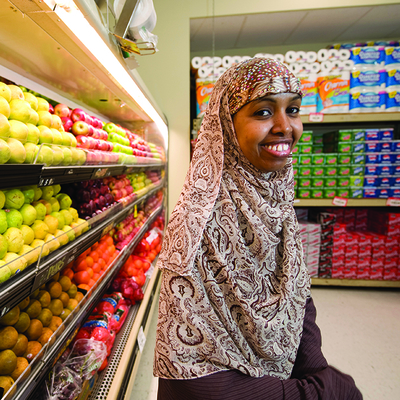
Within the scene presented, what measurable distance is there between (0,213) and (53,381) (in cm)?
68

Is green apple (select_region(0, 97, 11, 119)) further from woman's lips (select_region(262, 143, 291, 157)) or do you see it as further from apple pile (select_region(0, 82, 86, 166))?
woman's lips (select_region(262, 143, 291, 157))

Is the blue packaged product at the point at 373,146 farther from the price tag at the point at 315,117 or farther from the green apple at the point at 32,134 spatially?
the green apple at the point at 32,134

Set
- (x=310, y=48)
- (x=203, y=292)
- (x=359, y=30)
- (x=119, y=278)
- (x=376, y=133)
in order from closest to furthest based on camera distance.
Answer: (x=203, y=292) < (x=119, y=278) < (x=376, y=133) < (x=359, y=30) < (x=310, y=48)

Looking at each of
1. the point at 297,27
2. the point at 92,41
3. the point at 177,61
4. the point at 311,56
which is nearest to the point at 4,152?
the point at 92,41

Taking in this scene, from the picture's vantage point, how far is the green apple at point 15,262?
64cm

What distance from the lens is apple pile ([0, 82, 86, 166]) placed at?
0.65 metres

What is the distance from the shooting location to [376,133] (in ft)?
8.93


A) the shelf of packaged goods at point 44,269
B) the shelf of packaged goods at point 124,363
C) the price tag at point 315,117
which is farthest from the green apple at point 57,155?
the price tag at point 315,117

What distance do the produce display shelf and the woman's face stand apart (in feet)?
1.99

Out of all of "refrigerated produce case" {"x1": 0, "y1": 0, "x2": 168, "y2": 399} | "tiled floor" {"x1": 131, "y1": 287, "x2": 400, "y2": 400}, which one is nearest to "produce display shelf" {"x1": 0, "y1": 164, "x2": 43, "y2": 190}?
"refrigerated produce case" {"x1": 0, "y1": 0, "x2": 168, "y2": 399}

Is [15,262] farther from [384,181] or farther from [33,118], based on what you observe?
[384,181]

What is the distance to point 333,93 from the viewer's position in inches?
106

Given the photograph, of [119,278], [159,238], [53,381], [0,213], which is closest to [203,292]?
[0,213]

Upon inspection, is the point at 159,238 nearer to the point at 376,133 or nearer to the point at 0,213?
the point at 0,213
